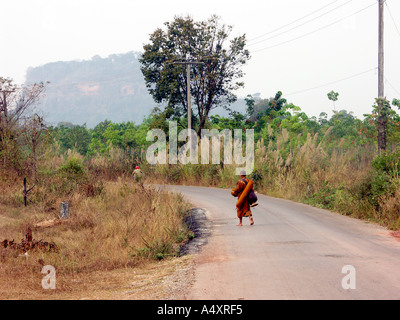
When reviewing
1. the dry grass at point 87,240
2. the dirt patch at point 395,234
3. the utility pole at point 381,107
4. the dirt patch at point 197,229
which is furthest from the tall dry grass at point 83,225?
the utility pole at point 381,107

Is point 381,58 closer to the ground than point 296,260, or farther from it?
farther from it

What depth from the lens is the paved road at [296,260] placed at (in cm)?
685

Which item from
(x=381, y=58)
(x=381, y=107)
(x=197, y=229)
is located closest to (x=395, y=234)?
(x=197, y=229)

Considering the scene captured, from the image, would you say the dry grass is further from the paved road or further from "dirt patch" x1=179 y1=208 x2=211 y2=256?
the paved road

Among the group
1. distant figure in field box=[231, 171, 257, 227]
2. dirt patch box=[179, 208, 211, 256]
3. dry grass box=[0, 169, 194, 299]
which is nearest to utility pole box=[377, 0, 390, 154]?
dirt patch box=[179, 208, 211, 256]

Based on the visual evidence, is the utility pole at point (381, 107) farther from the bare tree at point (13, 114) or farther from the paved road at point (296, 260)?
the bare tree at point (13, 114)

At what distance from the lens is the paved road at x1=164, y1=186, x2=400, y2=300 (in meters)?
6.85

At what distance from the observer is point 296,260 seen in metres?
8.94

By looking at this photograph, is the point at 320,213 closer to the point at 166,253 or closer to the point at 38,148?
the point at 166,253

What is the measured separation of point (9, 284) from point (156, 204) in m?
6.02

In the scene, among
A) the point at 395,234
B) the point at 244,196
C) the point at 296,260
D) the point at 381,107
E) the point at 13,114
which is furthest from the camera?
the point at 13,114

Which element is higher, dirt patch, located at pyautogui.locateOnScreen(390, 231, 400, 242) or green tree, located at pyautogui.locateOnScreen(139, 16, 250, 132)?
green tree, located at pyautogui.locateOnScreen(139, 16, 250, 132)

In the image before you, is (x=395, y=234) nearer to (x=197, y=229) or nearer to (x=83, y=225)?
(x=197, y=229)

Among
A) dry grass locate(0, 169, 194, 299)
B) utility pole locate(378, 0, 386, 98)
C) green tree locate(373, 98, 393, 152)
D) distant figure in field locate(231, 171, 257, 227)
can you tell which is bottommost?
dry grass locate(0, 169, 194, 299)
